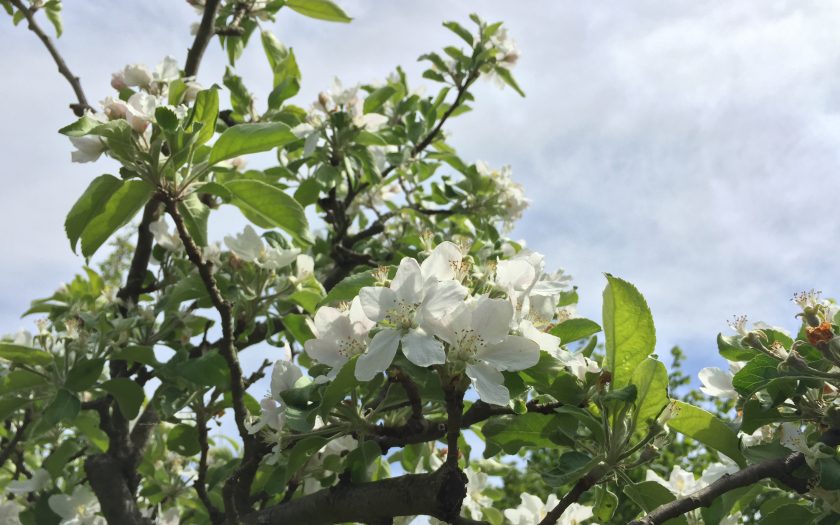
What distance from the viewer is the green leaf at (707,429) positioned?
58.8 inches

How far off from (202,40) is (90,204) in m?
1.32

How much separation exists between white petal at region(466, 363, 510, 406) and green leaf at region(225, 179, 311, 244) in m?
0.93

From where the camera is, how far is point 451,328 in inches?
51.0

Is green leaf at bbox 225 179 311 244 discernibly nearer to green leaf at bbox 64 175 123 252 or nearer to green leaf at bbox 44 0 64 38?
green leaf at bbox 64 175 123 252

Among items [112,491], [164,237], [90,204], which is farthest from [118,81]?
[112,491]

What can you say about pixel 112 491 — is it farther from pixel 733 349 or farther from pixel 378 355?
pixel 733 349

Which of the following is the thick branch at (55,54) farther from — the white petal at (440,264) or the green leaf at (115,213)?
the white petal at (440,264)

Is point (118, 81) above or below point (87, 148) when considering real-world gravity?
above

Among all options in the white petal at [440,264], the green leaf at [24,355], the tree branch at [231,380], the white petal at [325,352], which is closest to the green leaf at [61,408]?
the green leaf at [24,355]

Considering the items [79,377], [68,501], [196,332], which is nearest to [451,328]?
[79,377]

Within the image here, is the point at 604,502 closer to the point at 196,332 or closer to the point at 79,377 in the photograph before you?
the point at 79,377

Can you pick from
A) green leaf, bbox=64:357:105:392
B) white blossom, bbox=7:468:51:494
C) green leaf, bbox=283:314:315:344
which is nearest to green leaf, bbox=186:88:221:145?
green leaf, bbox=283:314:315:344

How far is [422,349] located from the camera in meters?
1.26

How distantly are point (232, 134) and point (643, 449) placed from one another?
1236 millimetres
